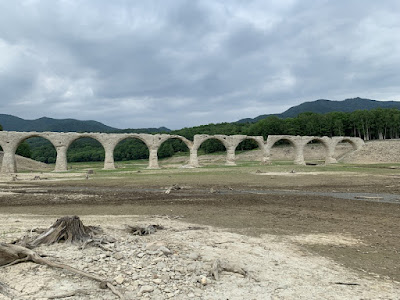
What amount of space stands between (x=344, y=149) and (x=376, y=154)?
9.33 m

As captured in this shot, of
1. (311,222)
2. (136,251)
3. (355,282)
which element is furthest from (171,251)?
(311,222)

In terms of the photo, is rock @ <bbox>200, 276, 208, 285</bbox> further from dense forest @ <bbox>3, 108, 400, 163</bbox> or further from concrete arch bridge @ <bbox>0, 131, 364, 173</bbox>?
dense forest @ <bbox>3, 108, 400, 163</bbox>

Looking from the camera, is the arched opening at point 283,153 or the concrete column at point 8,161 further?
the arched opening at point 283,153

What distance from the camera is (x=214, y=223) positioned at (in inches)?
370

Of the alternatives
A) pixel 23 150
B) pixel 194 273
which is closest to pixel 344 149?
pixel 194 273

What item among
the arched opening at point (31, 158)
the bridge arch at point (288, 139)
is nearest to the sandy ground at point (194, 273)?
the arched opening at point (31, 158)

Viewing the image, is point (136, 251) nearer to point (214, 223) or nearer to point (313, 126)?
point (214, 223)

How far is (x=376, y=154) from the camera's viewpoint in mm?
49062

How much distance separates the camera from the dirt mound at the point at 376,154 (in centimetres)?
4719

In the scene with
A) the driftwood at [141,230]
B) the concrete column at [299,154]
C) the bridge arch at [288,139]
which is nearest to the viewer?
the driftwood at [141,230]

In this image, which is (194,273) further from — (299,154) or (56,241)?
(299,154)

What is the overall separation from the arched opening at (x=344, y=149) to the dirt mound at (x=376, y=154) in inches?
72.7

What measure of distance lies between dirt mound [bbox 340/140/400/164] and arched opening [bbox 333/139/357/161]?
185cm

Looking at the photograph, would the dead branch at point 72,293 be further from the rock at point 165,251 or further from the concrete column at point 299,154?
the concrete column at point 299,154
